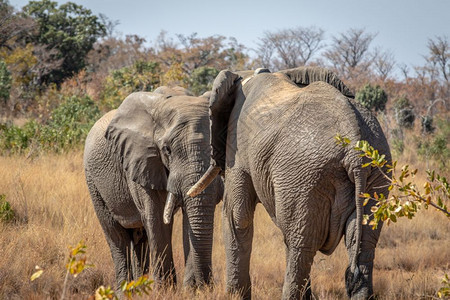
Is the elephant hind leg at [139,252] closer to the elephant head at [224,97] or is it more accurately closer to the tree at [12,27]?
the elephant head at [224,97]

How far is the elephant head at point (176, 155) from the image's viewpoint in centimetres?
486

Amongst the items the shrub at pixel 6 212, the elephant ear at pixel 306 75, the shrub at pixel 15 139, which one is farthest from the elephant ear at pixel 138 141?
the shrub at pixel 15 139

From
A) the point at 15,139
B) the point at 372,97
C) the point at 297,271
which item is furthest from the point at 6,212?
the point at 372,97

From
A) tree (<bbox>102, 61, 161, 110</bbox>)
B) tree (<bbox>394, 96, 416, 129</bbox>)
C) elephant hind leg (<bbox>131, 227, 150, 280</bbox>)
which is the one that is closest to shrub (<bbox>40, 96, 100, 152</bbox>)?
tree (<bbox>102, 61, 161, 110</bbox>)

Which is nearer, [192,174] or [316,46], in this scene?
[192,174]

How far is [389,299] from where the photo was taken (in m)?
4.94

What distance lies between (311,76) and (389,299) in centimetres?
196

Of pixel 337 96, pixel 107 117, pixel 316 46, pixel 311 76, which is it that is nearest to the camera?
pixel 337 96

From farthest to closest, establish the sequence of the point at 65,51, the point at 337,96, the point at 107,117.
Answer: the point at 65,51 < the point at 107,117 < the point at 337,96

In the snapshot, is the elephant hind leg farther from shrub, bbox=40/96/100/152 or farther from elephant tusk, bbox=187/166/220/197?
shrub, bbox=40/96/100/152

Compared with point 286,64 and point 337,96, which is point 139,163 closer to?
point 337,96

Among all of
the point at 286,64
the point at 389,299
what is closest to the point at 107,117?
the point at 389,299

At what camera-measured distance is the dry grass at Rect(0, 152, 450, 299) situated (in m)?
5.10

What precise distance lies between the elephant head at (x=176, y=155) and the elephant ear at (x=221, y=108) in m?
0.53
